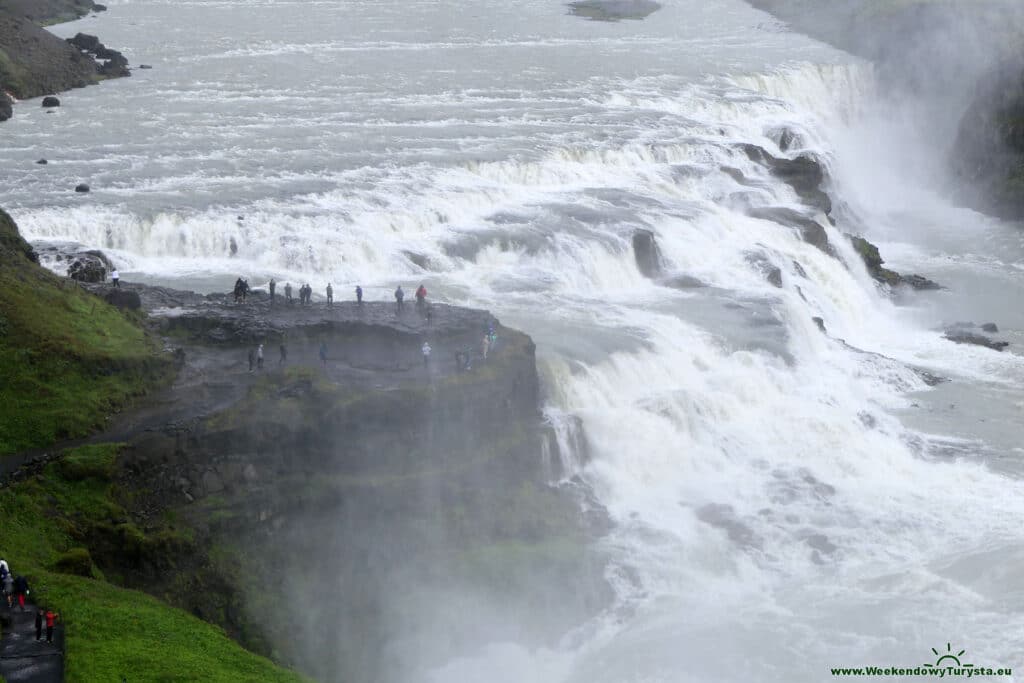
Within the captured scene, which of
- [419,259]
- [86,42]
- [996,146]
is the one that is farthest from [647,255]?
[86,42]

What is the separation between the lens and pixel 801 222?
170ft

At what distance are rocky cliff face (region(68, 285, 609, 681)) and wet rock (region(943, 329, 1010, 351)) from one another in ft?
66.7

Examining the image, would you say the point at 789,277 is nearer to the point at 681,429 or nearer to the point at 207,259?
the point at 681,429

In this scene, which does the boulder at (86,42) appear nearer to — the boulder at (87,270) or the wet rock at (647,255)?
the boulder at (87,270)

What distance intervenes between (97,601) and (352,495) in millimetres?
7071

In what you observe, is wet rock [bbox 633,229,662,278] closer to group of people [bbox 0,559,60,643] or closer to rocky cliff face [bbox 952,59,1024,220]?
rocky cliff face [bbox 952,59,1024,220]

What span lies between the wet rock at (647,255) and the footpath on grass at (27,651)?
27.5 meters

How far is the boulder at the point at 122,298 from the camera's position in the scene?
107 ft

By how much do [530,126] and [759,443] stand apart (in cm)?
2743

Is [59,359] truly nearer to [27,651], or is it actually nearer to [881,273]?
[27,651]

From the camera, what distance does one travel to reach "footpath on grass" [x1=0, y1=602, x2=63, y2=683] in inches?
789

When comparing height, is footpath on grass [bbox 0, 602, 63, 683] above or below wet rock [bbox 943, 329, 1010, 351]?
above

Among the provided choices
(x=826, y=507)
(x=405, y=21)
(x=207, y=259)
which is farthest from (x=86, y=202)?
(x=405, y=21)

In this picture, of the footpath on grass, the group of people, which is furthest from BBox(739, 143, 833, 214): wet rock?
the footpath on grass
